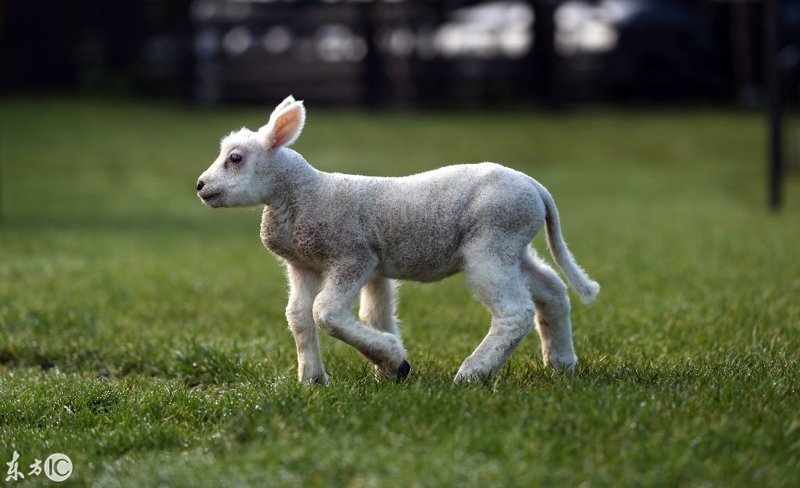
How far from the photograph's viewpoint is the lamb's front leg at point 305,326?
16.9 ft

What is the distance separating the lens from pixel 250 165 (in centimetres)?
506

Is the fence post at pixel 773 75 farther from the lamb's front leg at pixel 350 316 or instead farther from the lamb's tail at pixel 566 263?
the lamb's front leg at pixel 350 316

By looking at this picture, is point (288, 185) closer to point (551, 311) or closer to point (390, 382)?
point (390, 382)

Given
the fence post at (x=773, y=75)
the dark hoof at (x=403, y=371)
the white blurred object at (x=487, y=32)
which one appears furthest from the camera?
the white blurred object at (x=487, y=32)

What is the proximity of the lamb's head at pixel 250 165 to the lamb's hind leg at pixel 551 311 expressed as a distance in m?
1.21

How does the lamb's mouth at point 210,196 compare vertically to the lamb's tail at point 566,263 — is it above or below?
above

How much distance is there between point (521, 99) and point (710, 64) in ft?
15.8

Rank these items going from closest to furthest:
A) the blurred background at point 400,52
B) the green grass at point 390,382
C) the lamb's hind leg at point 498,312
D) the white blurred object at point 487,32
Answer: the green grass at point 390,382, the lamb's hind leg at point 498,312, the blurred background at point 400,52, the white blurred object at point 487,32

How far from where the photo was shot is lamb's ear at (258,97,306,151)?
5.05 metres

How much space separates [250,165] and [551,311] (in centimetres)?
152

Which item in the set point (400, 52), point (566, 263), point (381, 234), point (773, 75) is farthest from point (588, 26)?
point (381, 234)

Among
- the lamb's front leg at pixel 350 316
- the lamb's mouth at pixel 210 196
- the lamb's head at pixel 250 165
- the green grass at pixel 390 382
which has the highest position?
the lamb's head at pixel 250 165

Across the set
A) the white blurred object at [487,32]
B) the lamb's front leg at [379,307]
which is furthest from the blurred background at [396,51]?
the lamb's front leg at [379,307]

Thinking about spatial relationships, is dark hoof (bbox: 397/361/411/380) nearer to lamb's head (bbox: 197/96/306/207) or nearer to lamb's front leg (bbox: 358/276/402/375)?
lamb's front leg (bbox: 358/276/402/375)
